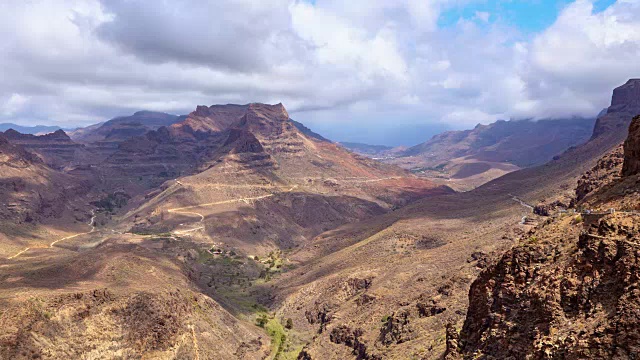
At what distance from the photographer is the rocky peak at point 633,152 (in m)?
34.8

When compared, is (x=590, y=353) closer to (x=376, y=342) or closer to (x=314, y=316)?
(x=376, y=342)

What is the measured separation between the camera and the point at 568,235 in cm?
3061

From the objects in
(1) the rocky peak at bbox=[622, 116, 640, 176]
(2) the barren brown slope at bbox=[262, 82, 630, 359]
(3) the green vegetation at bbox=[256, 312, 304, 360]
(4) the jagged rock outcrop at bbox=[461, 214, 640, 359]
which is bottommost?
(3) the green vegetation at bbox=[256, 312, 304, 360]

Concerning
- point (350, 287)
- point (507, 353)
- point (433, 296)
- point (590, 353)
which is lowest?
point (350, 287)

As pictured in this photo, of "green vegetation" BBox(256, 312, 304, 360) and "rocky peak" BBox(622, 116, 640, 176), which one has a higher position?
"rocky peak" BBox(622, 116, 640, 176)

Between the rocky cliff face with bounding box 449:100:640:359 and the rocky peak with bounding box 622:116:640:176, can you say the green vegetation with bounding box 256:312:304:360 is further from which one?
the rocky peak with bounding box 622:116:640:176

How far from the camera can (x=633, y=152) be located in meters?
35.4

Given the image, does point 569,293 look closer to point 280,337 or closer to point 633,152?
point 633,152

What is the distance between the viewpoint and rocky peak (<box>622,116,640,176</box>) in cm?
3484

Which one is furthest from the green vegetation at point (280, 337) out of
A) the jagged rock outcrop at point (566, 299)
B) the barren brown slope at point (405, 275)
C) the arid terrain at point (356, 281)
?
the jagged rock outcrop at point (566, 299)

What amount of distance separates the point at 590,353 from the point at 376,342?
153 ft

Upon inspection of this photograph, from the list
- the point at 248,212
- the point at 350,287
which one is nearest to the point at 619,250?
the point at 350,287

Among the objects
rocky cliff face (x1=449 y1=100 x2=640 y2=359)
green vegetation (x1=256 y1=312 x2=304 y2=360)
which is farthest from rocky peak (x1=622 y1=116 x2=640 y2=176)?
green vegetation (x1=256 y1=312 x2=304 y2=360)

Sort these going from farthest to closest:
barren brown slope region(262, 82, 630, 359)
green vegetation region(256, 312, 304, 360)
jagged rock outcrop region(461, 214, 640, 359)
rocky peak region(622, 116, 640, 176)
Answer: green vegetation region(256, 312, 304, 360) < barren brown slope region(262, 82, 630, 359) < rocky peak region(622, 116, 640, 176) < jagged rock outcrop region(461, 214, 640, 359)
